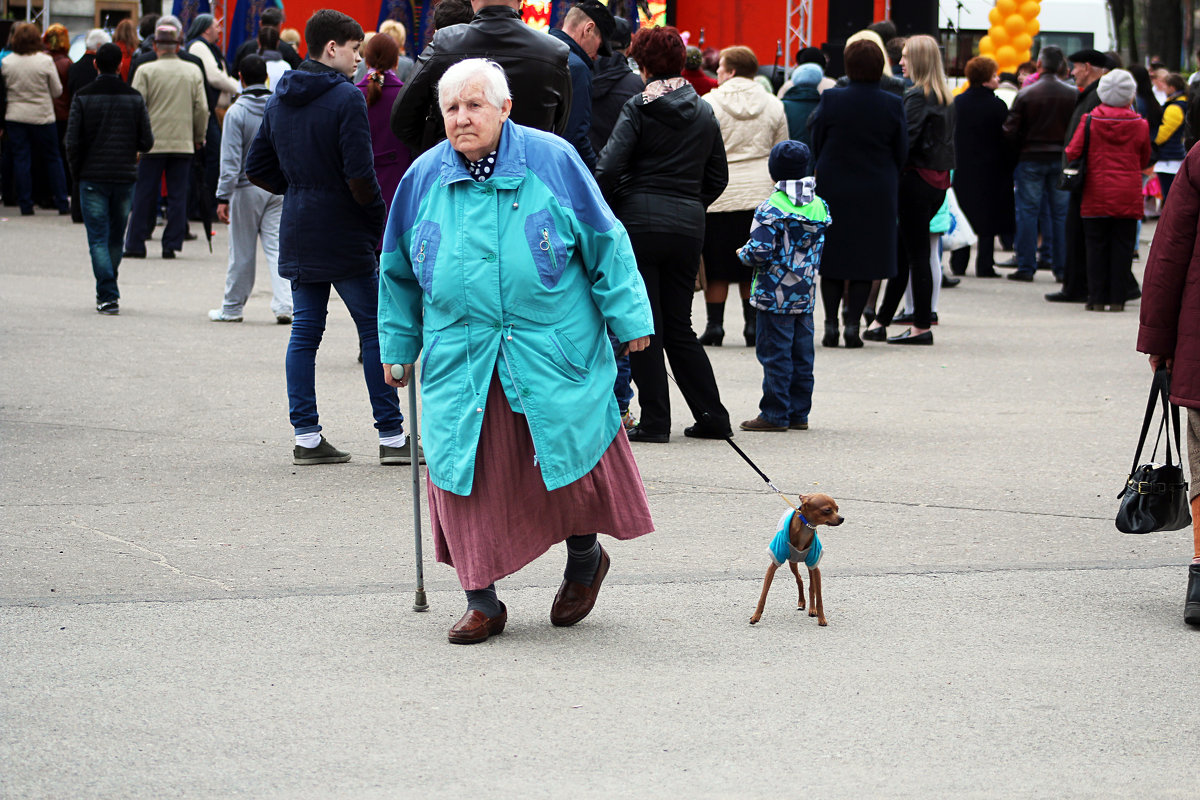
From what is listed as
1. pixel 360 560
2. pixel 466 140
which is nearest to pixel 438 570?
pixel 360 560

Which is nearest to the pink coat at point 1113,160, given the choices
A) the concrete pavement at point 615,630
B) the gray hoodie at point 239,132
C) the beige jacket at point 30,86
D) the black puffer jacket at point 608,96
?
the concrete pavement at point 615,630

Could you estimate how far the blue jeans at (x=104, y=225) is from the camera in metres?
12.6

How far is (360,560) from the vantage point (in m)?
5.99

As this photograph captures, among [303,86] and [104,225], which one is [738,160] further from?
[104,225]

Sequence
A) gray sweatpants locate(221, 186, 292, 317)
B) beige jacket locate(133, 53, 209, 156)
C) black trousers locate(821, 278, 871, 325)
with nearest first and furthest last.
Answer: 1. black trousers locate(821, 278, 871, 325)
2. gray sweatpants locate(221, 186, 292, 317)
3. beige jacket locate(133, 53, 209, 156)

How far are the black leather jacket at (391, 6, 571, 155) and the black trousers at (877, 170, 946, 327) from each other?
18.1ft

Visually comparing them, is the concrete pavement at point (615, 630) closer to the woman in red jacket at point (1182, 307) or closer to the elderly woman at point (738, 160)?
the woman in red jacket at point (1182, 307)

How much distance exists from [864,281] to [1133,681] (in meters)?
6.94

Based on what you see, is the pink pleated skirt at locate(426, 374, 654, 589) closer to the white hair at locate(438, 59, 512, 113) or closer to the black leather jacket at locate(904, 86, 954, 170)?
the white hair at locate(438, 59, 512, 113)

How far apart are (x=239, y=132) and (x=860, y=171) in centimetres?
445

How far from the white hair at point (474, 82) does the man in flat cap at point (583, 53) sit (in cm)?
261

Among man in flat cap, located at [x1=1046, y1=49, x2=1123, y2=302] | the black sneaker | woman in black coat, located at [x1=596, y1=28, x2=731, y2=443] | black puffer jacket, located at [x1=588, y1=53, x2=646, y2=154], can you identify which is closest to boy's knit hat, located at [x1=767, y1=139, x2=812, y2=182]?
woman in black coat, located at [x1=596, y1=28, x2=731, y2=443]

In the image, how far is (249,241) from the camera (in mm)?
12141

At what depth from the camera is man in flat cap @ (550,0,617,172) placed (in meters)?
7.83
